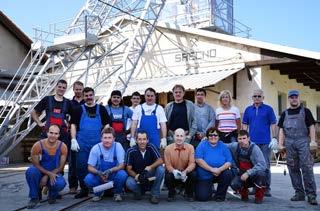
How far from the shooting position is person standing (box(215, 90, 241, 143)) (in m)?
6.96

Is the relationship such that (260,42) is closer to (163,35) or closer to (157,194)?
(163,35)

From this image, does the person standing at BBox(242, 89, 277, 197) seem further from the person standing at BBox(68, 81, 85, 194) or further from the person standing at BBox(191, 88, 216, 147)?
the person standing at BBox(68, 81, 85, 194)

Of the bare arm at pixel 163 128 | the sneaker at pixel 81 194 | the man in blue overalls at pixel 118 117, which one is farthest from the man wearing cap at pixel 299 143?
the sneaker at pixel 81 194

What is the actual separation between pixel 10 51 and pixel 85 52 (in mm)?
7607

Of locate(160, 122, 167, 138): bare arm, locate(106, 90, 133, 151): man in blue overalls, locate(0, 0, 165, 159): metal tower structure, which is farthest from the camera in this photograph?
locate(0, 0, 165, 159): metal tower structure

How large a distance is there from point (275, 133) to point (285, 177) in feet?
10.8

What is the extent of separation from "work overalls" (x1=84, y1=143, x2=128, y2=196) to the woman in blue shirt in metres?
1.14

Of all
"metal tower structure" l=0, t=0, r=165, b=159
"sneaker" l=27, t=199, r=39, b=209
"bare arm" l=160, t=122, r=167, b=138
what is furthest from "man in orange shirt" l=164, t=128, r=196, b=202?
"metal tower structure" l=0, t=0, r=165, b=159

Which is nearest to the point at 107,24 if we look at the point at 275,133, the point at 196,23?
the point at 196,23

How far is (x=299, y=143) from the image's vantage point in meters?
6.23

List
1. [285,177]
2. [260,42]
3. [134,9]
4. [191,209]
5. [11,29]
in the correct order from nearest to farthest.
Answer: [191,209]
[285,177]
[260,42]
[134,9]
[11,29]

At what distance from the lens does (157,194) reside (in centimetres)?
622

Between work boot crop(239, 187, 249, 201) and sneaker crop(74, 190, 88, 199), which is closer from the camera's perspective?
work boot crop(239, 187, 249, 201)

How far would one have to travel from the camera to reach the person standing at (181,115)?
22.7 ft
